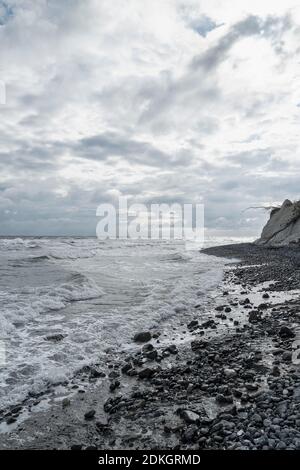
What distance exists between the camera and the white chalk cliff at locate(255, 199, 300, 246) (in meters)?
39.0

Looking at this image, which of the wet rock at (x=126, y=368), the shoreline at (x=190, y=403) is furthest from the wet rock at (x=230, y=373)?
the wet rock at (x=126, y=368)

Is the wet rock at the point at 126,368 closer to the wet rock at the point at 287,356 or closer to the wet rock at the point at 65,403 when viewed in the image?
the wet rock at the point at 65,403

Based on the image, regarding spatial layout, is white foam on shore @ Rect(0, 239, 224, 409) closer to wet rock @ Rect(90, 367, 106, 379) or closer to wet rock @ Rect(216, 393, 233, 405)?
wet rock @ Rect(90, 367, 106, 379)

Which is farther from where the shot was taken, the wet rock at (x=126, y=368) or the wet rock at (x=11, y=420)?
the wet rock at (x=126, y=368)

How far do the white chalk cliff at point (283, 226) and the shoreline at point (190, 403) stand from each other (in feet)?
106

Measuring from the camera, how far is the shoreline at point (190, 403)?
14.4 feet

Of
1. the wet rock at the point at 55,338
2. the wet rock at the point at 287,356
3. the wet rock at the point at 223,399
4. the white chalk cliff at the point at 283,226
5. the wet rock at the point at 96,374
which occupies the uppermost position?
Result: the white chalk cliff at the point at 283,226

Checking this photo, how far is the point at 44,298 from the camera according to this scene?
45.6 feet

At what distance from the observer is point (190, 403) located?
534cm

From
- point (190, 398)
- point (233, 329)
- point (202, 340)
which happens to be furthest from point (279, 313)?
point (190, 398)

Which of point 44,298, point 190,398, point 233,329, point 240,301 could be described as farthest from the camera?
point 44,298

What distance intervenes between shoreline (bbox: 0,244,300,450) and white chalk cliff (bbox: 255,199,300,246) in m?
32.4
